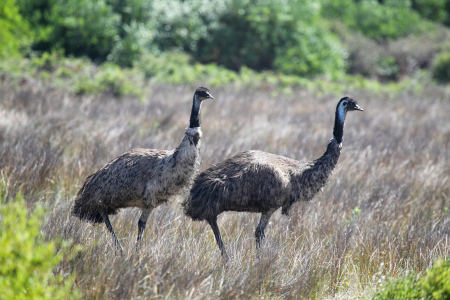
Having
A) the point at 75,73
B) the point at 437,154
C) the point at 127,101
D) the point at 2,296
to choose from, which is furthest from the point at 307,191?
the point at 75,73

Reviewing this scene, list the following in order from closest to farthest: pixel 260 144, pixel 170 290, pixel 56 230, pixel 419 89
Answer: pixel 170 290 < pixel 56 230 < pixel 260 144 < pixel 419 89

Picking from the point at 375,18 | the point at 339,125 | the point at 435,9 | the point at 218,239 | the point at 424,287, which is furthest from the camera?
the point at 435,9

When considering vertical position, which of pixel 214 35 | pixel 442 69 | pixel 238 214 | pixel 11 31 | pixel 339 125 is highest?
pixel 214 35

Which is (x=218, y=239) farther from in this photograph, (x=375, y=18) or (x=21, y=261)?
(x=375, y=18)

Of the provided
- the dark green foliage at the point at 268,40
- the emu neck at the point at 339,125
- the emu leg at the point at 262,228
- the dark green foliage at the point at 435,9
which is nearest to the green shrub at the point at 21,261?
the emu leg at the point at 262,228

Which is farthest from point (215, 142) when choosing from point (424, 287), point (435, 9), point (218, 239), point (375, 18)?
point (435, 9)

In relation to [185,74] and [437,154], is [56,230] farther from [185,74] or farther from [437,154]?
[185,74]

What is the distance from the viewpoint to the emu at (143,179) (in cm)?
467

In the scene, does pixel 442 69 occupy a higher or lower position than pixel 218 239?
higher

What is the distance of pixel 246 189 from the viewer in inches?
183

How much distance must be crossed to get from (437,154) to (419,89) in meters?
11.9

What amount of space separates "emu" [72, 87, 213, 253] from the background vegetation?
0.24m

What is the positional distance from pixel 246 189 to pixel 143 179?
1.01 metres

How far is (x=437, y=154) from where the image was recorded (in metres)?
9.23
